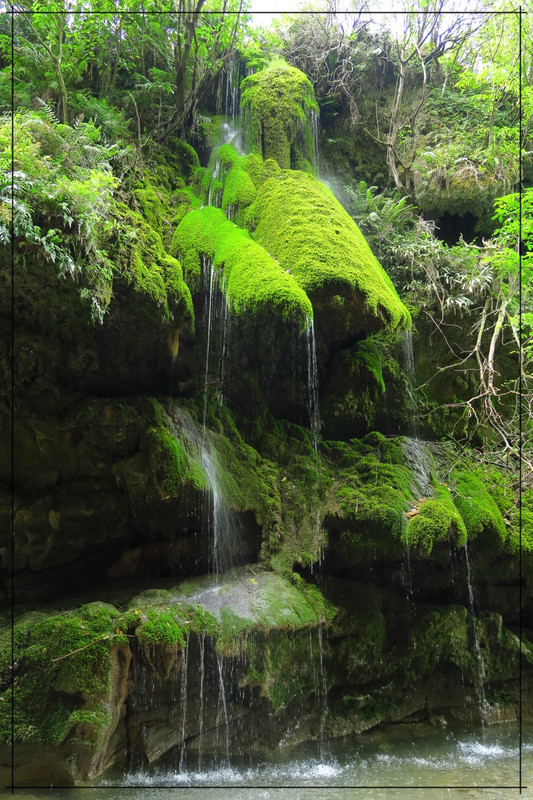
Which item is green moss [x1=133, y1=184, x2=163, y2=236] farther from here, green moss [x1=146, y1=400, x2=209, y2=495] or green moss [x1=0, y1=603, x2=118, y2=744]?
green moss [x1=0, y1=603, x2=118, y2=744]

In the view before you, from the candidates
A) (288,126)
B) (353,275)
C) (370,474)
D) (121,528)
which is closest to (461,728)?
(370,474)

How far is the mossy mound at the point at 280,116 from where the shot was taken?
29.0 feet

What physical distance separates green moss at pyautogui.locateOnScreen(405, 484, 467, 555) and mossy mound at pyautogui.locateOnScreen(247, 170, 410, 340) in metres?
2.58

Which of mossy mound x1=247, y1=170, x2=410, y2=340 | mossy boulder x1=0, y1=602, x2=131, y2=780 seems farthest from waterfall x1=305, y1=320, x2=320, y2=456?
mossy boulder x1=0, y1=602, x2=131, y2=780

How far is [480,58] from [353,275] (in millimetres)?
8573

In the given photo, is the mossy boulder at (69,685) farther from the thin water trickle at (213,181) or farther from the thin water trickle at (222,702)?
the thin water trickle at (213,181)

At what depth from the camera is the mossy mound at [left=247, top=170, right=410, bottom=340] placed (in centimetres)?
642

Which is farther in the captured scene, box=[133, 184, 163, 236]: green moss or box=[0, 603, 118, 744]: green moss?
box=[133, 184, 163, 236]: green moss

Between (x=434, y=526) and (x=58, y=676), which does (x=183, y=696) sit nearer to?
(x=58, y=676)

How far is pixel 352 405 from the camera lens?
746 centimetres

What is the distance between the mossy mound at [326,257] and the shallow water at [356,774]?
515cm

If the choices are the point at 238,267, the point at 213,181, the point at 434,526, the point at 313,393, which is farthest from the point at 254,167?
the point at 434,526

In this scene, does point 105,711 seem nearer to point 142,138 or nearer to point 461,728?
point 461,728

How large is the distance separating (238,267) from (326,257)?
1214 mm
